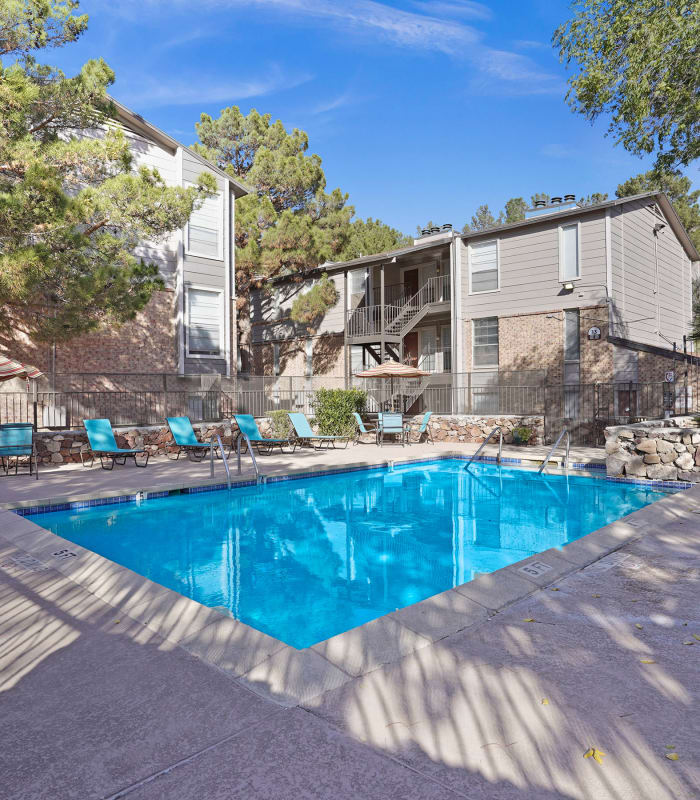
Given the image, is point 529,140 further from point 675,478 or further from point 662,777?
point 662,777

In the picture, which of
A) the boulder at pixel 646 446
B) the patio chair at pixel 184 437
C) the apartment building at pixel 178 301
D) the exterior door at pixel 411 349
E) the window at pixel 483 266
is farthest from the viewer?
the exterior door at pixel 411 349

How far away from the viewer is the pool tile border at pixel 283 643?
9.89 feet

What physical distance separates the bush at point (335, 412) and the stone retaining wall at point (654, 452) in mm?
8224

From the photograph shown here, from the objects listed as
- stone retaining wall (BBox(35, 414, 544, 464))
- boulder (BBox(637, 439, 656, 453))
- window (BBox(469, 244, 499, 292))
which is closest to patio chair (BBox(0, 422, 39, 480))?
stone retaining wall (BBox(35, 414, 544, 464))

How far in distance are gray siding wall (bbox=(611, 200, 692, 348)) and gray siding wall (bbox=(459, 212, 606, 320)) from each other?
0.53 metres

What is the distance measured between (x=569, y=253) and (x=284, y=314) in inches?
478

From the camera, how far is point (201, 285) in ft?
55.5

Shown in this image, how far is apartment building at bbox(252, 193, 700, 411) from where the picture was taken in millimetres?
16844

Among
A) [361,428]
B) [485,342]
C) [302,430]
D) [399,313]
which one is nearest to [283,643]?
[302,430]

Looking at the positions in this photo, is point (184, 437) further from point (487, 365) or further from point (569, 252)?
point (569, 252)

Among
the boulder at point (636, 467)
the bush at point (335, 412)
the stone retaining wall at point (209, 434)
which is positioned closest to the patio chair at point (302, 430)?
the stone retaining wall at point (209, 434)

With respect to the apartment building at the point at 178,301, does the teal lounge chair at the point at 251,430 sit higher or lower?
lower

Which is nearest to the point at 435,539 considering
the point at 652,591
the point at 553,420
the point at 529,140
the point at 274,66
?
the point at 652,591

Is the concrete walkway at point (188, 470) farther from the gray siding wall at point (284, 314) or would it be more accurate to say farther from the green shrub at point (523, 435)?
the gray siding wall at point (284, 314)
